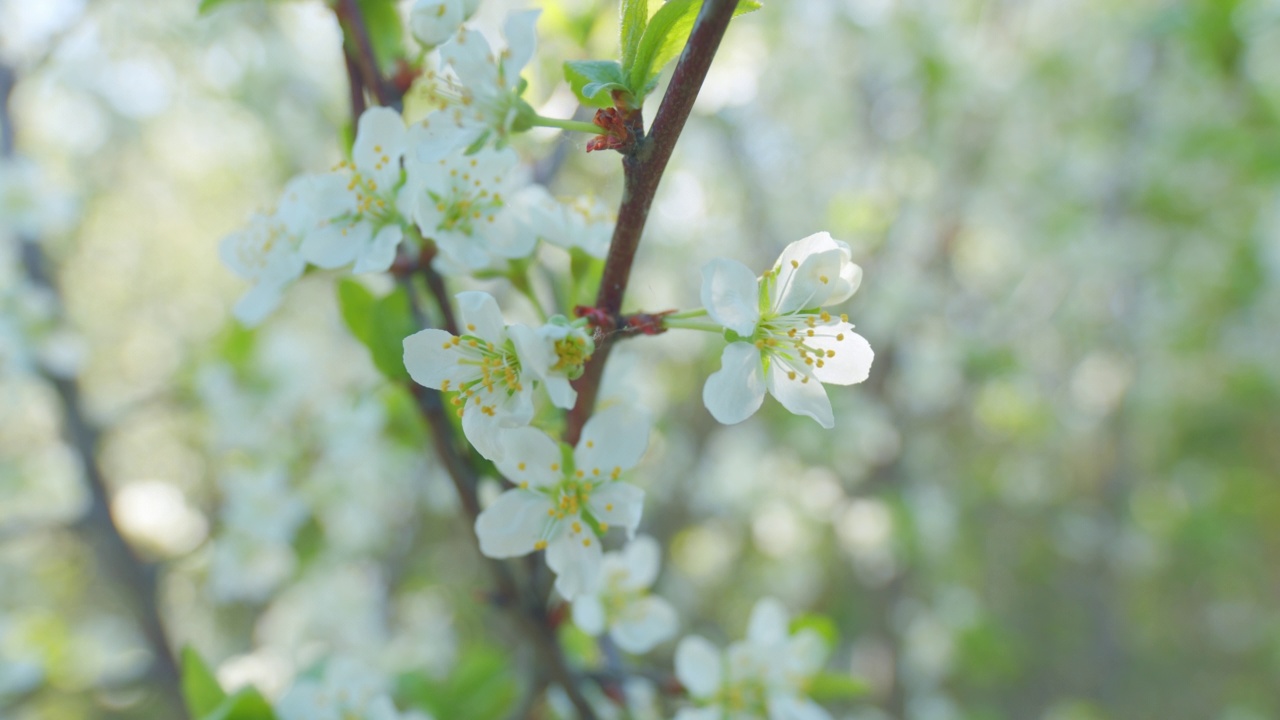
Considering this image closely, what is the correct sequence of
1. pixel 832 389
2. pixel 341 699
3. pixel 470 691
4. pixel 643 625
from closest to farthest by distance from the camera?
1. pixel 341 699
2. pixel 643 625
3. pixel 470 691
4. pixel 832 389

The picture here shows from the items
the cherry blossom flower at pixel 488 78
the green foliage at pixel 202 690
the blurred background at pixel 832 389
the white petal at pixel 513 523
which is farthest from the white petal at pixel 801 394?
the blurred background at pixel 832 389

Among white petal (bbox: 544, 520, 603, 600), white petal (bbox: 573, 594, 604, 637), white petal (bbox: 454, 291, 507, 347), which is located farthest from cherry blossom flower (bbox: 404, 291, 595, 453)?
white petal (bbox: 573, 594, 604, 637)

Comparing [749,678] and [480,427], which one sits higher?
[480,427]

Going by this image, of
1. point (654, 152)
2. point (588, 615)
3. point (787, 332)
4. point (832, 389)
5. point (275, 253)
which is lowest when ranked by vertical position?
point (832, 389)

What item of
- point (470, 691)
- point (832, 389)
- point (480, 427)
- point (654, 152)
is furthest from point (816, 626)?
point (832, 389)

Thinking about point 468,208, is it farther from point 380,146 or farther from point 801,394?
point 801,394

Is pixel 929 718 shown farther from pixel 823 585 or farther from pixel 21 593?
pixel 21 593

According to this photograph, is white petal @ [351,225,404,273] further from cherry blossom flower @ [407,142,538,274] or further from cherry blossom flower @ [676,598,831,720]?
cherry blossom flower @ [676,598,831,720]
